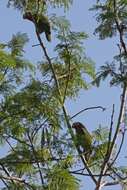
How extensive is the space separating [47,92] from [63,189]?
58.3 inches

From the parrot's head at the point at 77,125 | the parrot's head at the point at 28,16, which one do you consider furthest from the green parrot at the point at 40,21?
the parrot's head at the point at 77,125

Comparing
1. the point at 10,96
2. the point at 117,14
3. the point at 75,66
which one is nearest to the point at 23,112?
the point at 10,96

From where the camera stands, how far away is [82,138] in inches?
325

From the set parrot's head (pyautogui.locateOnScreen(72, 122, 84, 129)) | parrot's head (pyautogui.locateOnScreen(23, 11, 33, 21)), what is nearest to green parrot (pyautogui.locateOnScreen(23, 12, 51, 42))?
parrot's head (pyautogui.locateOnScreen(23, 11, 33, 21))

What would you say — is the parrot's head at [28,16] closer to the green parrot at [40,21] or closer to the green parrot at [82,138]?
the green parrot at [40,21]

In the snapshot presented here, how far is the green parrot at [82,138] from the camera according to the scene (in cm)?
827

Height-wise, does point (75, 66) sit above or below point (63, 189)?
above

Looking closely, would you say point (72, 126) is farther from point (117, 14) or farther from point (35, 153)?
point (117, 14)

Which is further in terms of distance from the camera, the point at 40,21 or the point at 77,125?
the point at 40,21

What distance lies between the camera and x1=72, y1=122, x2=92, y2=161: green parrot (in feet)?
27.1

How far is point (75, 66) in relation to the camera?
8852mm

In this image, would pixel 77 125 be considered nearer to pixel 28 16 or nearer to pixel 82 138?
pixel 82 138

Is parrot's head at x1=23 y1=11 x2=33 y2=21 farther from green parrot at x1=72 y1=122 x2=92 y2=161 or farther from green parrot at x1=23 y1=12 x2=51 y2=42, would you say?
green parrot at x1=72 y1=122 x2=92 y2=161

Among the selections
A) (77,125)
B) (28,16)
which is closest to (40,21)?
(28,16)
